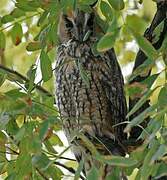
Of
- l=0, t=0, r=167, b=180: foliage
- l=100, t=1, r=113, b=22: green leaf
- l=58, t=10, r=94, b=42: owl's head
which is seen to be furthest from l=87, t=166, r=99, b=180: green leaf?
l=58, t=10, r=94, b=42: owl's head

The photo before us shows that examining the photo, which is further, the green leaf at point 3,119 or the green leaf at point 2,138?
the green leaf at point 2,138

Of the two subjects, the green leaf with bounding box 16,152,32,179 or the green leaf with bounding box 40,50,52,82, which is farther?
the green leaf with bounding box 40,50,52,82

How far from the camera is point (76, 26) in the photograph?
1.86 metres

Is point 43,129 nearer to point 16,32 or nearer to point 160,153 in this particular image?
point 160,153

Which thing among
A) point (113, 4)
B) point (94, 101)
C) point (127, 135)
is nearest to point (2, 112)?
point (113, 4)

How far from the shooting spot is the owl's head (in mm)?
1802

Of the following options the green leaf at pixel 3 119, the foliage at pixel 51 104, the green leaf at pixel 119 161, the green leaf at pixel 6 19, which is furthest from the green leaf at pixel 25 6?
the green leaf at pixel 119 161

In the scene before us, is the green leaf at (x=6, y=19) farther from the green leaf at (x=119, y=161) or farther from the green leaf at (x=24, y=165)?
the green leaf at (x=119, y=161)

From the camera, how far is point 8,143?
1.40 meters

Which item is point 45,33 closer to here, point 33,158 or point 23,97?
point 23,97

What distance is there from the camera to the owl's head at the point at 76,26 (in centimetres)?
180

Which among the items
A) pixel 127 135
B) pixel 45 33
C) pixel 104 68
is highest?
pixel 45 33

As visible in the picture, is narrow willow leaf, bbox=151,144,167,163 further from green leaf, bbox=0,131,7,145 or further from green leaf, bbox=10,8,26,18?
green leaf, bbox=10,8,26,18

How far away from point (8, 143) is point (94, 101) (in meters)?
0.55
